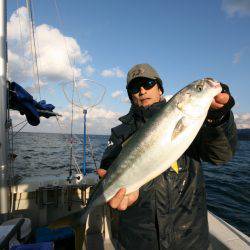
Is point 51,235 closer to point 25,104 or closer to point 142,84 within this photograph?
point 25,104

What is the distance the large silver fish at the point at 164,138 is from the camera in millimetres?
2766

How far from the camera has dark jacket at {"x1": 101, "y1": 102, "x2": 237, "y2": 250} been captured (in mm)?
2941

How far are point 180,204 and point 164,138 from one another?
2.90ft

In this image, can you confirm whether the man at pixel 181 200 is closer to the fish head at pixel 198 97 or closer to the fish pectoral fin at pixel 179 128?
the fish head at pixel 198 97

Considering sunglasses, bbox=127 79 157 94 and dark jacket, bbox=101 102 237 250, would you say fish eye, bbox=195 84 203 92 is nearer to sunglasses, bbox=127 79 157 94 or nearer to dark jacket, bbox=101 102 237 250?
dark jacket, bbox=101 102 237 250

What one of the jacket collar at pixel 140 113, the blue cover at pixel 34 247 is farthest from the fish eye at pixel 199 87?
the blue cover at pixel 34 247

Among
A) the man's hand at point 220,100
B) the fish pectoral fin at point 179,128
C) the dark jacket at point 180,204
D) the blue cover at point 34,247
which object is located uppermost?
the man's hand at point 220,100

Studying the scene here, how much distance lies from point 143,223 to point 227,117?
5.34 feet

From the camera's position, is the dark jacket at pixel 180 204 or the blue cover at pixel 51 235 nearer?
the dark jacket at pixel 180 204

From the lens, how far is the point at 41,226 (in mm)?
7070

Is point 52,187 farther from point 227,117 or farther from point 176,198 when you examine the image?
point 227,117

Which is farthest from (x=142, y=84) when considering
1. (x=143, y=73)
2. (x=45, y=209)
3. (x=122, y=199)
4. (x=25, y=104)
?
(x=45, y=209)

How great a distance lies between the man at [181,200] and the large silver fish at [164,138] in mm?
138

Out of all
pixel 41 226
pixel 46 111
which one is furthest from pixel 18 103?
pixel 41 226
